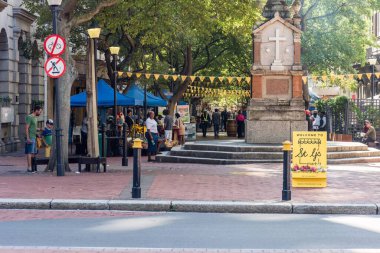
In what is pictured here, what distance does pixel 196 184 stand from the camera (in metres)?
15.8

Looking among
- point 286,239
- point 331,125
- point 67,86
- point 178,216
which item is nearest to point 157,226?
point 178,216

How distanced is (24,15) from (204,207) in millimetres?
21103

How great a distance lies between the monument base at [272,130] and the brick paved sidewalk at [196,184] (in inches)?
104

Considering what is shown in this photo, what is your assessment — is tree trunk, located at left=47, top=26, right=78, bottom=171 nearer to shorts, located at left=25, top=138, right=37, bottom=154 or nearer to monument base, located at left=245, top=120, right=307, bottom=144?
shorts, located at left=25, top=138, right=37, bottom=154

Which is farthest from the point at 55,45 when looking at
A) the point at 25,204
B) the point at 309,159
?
the point at 309,159

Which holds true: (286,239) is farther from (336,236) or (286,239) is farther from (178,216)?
(178,216)

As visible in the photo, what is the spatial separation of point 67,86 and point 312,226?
380 inches

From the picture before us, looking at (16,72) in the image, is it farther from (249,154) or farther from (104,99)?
(249,154)

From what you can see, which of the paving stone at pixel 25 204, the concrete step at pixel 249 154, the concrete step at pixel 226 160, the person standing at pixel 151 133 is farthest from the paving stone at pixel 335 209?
the person standing at pixel 151 133

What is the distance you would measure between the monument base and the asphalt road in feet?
38.2

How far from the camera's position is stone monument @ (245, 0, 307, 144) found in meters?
23.8

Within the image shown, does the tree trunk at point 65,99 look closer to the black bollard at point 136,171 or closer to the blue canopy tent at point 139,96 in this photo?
the black bollard at point 136,171

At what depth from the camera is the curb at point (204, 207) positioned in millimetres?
12633

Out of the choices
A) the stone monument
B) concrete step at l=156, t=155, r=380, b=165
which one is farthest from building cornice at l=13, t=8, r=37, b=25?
the stone monument
